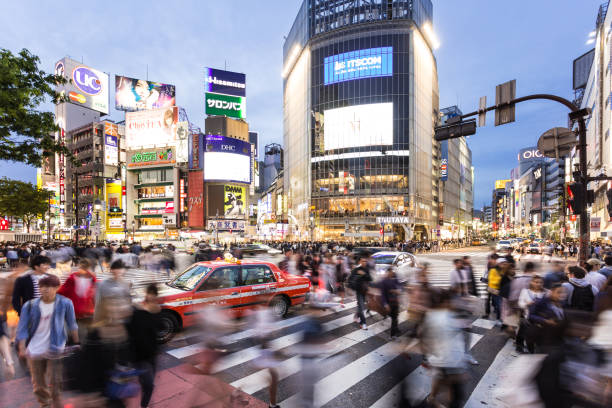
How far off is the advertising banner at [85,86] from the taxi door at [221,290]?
97.7m

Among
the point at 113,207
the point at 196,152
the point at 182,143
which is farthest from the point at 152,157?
the point at 113,207

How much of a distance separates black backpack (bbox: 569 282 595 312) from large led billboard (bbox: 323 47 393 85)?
59.7 meters

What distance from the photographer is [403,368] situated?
481 centimetres

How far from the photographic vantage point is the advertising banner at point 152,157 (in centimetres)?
7169

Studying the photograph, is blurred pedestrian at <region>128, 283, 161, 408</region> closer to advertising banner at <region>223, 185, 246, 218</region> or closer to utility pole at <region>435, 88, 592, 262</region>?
utility pole at <region>435, 88, 592, 262</region>

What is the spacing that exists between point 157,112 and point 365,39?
4914cm

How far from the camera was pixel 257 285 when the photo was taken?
26.8 feet

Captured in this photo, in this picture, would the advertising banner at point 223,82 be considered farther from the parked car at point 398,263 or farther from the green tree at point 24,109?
the parked car at point 398,263

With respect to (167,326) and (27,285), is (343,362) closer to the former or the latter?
(167,326)

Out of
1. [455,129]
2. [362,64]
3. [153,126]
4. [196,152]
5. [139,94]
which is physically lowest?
[455,129]

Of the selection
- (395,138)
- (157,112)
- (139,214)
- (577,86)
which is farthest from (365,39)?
(139,214)

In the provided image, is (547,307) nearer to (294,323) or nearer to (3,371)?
(294,323)

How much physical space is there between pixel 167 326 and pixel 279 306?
10.1 feet

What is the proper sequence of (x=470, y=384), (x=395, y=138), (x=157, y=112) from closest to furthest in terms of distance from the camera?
(x=470, y=384) → (x=395, y=138) → (x=157, y=112)
